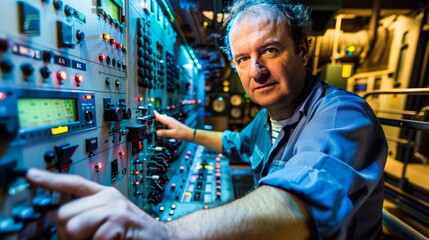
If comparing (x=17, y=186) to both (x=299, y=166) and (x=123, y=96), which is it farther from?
(x=299, y=166)

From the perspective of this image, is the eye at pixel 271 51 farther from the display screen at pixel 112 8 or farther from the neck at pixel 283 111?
the display screen at pixel 112 8

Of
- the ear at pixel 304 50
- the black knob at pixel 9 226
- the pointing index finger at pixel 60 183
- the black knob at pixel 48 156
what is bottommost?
the black knob at pixel 9 226

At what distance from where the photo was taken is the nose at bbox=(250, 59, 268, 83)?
3.34ft

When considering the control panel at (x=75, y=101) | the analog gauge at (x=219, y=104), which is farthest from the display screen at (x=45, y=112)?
the analog gauge at (x=219, y=104)

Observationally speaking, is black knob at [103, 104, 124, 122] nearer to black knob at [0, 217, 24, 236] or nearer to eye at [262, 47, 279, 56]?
black knob at [0, 217, 24, 236]

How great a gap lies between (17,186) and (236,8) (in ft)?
4.38

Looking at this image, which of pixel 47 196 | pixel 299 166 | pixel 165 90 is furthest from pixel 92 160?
pixel 165 90

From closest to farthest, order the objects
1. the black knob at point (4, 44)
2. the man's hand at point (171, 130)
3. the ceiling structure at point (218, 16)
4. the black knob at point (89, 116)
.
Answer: the black knob at point (4, 44) → the black knob at point (89, 116) → the man's hand at point (171, 130) → the ceiling structure at point (218, 16)

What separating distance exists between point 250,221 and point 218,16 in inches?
115

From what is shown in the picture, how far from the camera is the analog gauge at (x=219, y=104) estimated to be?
5001 millimetres

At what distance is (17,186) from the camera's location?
410mm

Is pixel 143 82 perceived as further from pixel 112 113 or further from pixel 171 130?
pixel 171 130

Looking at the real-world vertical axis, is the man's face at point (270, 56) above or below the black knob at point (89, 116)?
above

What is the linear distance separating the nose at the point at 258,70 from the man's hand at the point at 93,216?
0.82 meters
